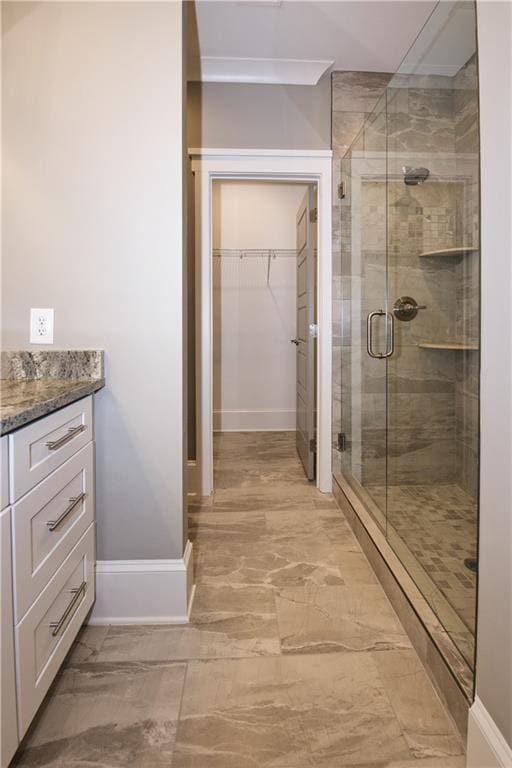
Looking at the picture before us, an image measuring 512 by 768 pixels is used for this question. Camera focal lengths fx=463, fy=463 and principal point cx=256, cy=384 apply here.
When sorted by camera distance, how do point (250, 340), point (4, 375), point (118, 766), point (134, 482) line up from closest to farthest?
point (118, 766)
point (4, 375)
point (134, 482)
point (250, 340)

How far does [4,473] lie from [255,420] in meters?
3.92

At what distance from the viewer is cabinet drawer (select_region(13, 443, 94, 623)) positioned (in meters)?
1.00

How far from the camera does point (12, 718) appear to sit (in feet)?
3.16

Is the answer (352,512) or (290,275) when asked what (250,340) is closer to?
(290,275)

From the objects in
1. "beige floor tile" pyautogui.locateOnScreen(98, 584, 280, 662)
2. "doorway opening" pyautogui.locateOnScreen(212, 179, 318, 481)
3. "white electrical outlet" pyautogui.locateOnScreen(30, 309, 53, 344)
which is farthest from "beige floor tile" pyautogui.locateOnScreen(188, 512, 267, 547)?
"doorway opening" pyautogui.locateOnScreen(212, 179, 318, 481)

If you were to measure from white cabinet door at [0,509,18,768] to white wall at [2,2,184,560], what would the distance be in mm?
680

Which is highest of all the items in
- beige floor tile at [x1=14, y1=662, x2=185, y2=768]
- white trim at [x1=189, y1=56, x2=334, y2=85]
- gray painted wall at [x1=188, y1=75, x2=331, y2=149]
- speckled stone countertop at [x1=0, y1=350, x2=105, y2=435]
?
white trim at [x1=189, y1=56, x2=334, y2=85]

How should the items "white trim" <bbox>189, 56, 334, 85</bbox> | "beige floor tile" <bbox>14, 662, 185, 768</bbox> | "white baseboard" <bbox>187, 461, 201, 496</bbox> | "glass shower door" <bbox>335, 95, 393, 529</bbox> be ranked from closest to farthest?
"beige floor tile" <bbox>14, 662, 185, 768</bbox> → "glass shower door" <bbox>335, 95, 393, 529</bbox> → "white trim" <bbox>189, 56, 334, 85</bbox> → "white baseboard" <bbox>187, 461, 201, 496</bbox>

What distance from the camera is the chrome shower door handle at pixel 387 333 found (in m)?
2.39

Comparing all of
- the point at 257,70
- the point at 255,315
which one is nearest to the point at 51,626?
the point at 257,70

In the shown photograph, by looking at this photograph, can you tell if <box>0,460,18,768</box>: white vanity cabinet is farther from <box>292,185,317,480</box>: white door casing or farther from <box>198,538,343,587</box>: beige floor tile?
<box>292,185,317,480</box>: white door casing

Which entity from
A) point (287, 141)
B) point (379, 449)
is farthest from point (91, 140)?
point (379, 449)

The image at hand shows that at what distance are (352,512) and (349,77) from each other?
8.41ft

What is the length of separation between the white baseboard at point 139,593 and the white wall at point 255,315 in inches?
124
